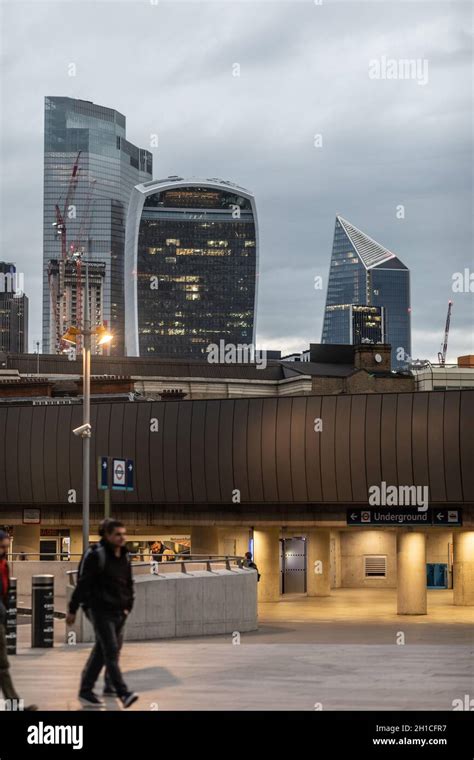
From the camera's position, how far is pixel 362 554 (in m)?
71.1

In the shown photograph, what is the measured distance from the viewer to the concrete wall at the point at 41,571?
44406 millimetres

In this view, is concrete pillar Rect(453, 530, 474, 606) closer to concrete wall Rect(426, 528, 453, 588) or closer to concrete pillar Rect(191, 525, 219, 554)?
concrete pillar Rect(191, 525, 219, 554)

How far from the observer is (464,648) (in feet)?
86.8

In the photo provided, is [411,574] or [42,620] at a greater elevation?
[42,620]

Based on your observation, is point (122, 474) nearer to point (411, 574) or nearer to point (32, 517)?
point (411, 574)

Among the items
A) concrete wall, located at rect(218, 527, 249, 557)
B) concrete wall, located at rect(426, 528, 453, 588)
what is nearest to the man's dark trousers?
concrete wall, located at rect(218, 527, 249, 557)

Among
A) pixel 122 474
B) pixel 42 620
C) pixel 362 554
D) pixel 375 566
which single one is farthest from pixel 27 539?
pixel 42 620

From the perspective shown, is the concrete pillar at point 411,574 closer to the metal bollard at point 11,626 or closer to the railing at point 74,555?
the railing at point 74,555

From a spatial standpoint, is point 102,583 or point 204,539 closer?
point 102,583

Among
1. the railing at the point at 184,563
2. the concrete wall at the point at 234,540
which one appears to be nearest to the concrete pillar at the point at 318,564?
the concrete wall at the point at 234,540

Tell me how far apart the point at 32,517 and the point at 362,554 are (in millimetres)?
19815

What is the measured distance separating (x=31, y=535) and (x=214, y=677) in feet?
148

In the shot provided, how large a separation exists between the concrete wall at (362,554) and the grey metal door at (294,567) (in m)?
5.49
